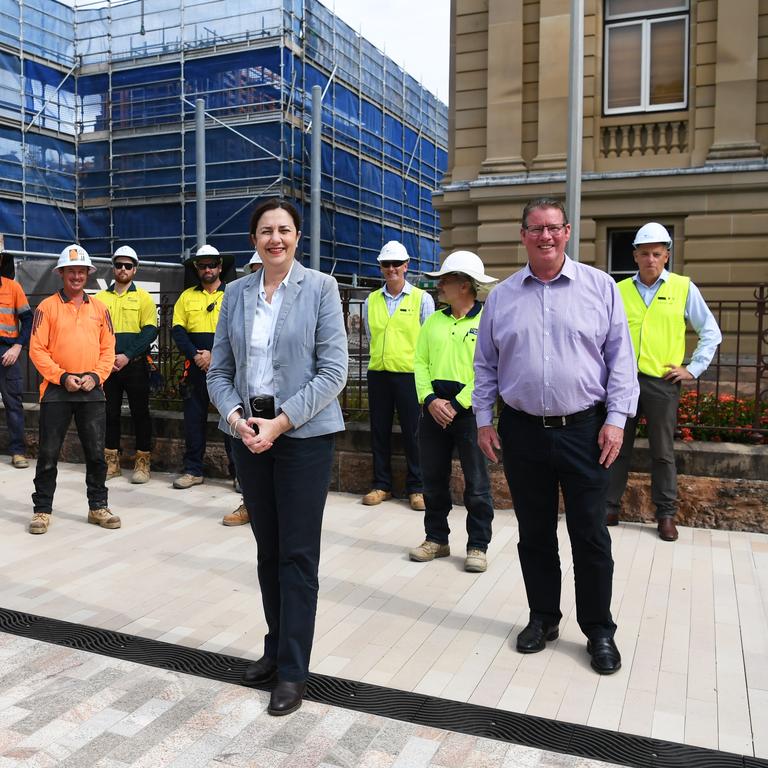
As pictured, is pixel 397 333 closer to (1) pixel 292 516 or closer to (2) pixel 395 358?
(2) pixel 395 358

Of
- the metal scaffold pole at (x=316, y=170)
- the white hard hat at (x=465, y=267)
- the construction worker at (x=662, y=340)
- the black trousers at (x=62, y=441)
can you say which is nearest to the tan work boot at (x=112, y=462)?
the black trousers at (x=62, y=441)

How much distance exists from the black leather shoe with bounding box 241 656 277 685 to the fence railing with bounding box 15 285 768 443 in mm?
3576

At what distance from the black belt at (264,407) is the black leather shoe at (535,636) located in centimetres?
179

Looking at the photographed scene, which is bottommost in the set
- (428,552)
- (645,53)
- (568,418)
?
(428,552)

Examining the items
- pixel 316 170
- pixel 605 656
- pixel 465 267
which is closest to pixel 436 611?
pixel 605 656

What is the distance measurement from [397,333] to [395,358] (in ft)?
0.71

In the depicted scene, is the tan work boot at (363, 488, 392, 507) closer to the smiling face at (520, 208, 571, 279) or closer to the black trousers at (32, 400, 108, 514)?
the black trousers at (32, 400, 108, 514)

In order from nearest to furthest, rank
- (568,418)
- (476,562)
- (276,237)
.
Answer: (276,237) → (568,418) → (476,562)

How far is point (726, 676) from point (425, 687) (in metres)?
1.44

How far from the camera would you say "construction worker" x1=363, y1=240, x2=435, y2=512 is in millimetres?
7234

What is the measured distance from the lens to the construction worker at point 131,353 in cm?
817

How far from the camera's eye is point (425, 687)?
3848mm

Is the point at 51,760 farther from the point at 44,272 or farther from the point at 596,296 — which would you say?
the point at 44,272

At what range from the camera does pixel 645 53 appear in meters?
14.9
